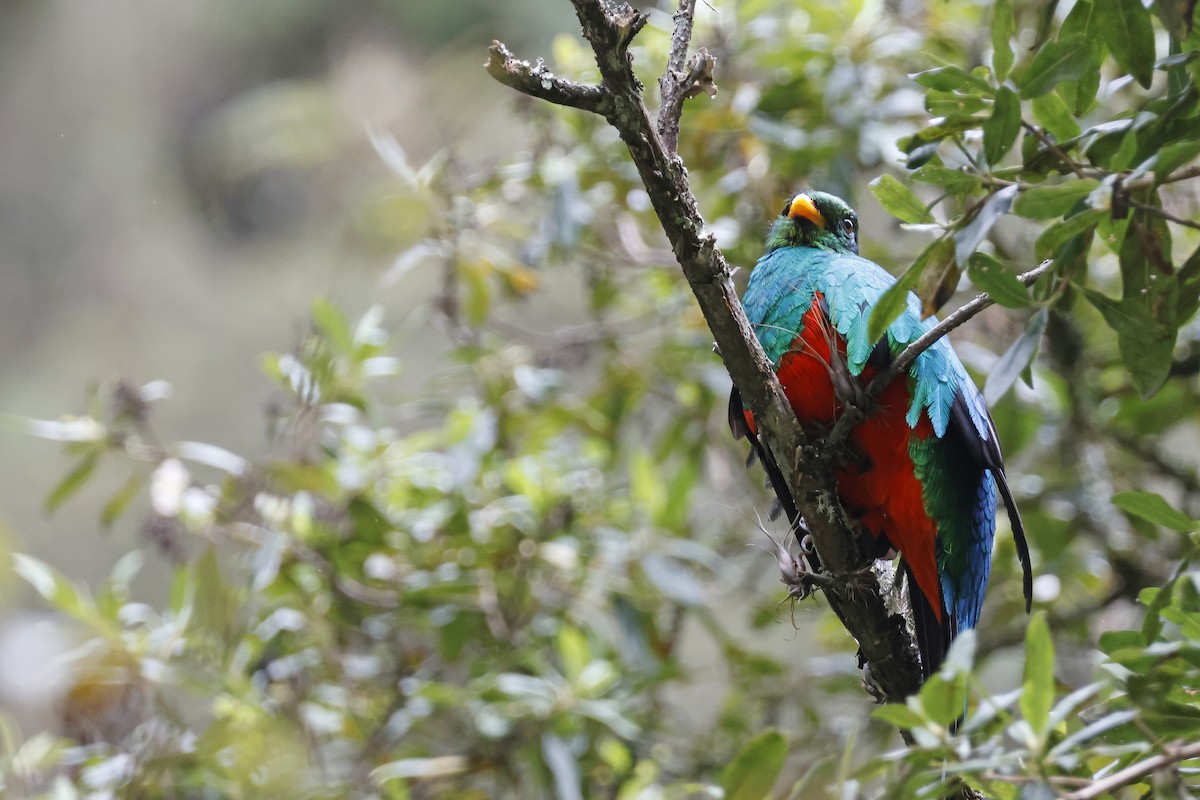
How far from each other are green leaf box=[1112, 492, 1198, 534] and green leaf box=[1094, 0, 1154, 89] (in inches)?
22.3

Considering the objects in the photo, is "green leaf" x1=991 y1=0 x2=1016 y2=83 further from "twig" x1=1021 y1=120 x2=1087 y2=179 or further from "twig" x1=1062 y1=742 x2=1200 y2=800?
"twig" x1=1062 y1=742 x2=1200 y2=800

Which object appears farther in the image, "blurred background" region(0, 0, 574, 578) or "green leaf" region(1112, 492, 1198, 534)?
"blurred background" region(0, 0, 574, 578)

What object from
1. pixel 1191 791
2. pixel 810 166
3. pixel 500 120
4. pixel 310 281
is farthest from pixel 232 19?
pixel 1191 791

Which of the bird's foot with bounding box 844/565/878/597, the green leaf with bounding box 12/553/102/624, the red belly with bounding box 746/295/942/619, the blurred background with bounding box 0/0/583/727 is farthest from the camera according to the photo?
the blurred background with bounding box 0/0/583/727

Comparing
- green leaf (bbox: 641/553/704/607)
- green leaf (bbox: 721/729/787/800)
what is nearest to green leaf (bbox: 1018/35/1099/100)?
green leaf (bbox: 721/729/787/800)

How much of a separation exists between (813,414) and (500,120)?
11.2 feet

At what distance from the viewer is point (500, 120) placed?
17.0 feet

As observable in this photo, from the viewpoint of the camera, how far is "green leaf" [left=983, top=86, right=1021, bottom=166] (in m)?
1.38

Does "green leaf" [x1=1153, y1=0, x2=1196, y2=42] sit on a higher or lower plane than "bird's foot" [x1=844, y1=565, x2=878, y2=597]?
higher

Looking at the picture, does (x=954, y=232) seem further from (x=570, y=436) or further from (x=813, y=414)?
(x=570, y=436)

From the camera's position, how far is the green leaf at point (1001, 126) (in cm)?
138

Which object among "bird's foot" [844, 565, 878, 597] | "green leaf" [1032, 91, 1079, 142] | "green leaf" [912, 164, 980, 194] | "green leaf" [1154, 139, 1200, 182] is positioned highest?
"green leaf" [1032, 91, 1079, 142]

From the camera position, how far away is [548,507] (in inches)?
127

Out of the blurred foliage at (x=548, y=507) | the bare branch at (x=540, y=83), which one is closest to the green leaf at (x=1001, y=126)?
the bare branch at (x=540, y=83)
